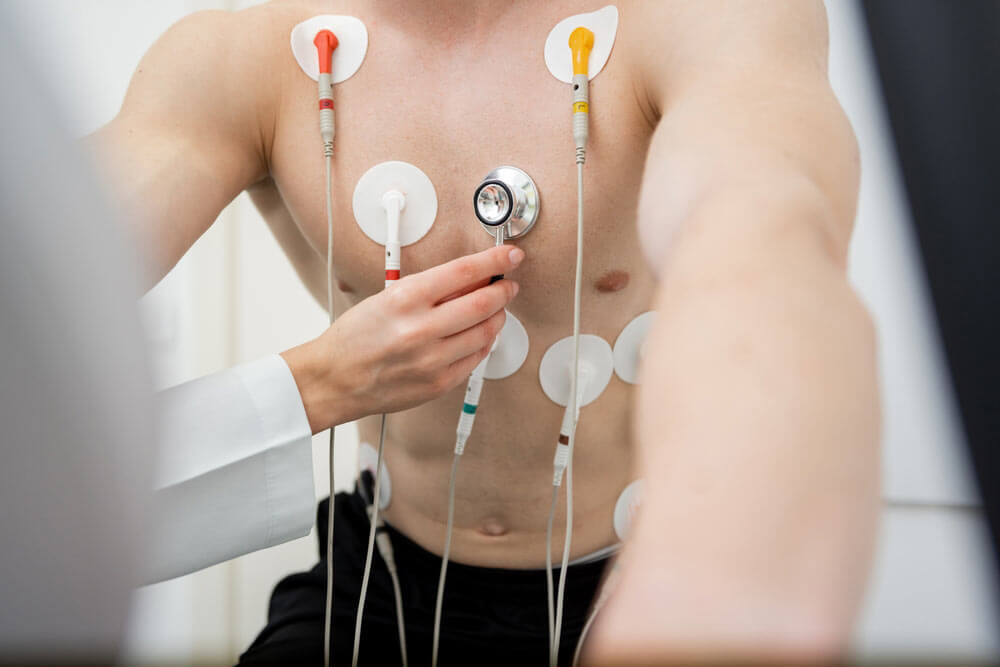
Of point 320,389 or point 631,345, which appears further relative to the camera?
point 631,345

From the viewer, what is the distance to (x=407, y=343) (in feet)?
2.19

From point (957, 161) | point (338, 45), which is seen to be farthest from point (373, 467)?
point (957, 161)

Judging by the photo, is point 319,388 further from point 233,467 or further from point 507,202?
point 507,202

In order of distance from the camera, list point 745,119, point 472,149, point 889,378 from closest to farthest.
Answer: point 745,119 < point 472,149 < point 889,378

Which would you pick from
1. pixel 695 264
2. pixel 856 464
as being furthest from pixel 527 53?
pixel 856 464

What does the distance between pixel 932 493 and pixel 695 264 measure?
1177 mm

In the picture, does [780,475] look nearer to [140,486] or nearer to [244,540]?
[140,486]

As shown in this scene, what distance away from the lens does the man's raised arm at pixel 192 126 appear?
2.47ft

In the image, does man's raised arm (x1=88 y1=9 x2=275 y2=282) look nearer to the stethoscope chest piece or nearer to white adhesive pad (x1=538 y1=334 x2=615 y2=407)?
the stethoscope chest piece

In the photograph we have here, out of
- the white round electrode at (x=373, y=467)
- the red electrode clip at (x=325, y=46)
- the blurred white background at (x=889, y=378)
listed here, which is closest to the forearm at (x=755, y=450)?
the red electrode clip at (x=325, y=46)

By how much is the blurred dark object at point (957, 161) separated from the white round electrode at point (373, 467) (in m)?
0.70

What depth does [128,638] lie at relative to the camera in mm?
254

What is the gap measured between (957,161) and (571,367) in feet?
1.77

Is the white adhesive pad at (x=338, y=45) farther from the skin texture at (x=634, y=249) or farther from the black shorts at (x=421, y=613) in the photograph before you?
the black shorts at (x=421, y=613)
